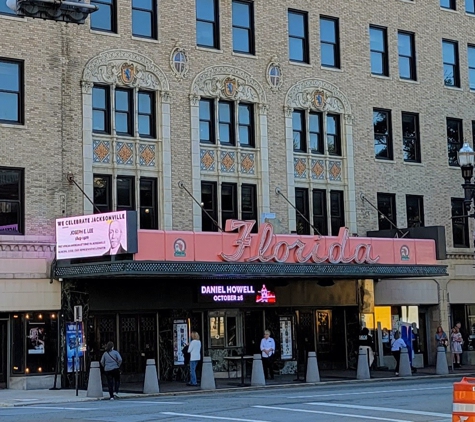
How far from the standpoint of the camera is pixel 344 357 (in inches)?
1529

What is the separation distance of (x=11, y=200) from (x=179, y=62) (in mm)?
7973

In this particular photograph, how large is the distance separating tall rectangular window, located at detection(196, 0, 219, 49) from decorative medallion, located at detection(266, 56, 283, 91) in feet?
7.70

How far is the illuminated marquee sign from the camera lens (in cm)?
3388

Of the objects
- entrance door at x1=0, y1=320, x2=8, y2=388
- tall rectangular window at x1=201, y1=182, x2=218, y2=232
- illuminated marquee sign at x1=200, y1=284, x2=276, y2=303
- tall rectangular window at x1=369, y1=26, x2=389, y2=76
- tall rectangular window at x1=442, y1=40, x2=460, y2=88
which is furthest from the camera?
tall rectangular window at x1=442, y1=40, x2=460, y2=88

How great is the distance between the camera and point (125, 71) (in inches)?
1297

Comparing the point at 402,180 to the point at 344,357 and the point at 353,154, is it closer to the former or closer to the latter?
the point at 353,154

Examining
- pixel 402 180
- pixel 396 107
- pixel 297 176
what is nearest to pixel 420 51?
pixel 396 107

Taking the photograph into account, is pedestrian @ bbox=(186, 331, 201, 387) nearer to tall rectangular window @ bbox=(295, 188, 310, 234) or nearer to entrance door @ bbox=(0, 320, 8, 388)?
entrance door @ bbox=(0, 320, 8, 388)

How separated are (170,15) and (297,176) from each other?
7.81 m

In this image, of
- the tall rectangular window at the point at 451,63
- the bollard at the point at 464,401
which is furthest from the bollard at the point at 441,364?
the bollard at the point at 464,401

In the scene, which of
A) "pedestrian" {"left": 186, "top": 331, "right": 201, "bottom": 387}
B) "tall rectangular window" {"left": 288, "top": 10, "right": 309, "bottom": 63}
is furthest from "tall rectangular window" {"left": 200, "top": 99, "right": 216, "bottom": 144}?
"pedestrian" {"left": 186, "top": 331, "right": 201, "bottom": 387}

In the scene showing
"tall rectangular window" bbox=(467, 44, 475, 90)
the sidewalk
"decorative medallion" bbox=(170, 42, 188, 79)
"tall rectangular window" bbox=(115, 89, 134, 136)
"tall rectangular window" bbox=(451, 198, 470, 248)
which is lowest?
the sidewalk

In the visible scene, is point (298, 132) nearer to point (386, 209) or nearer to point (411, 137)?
point (386, 209)

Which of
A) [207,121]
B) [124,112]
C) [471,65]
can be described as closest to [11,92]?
[124,112]
